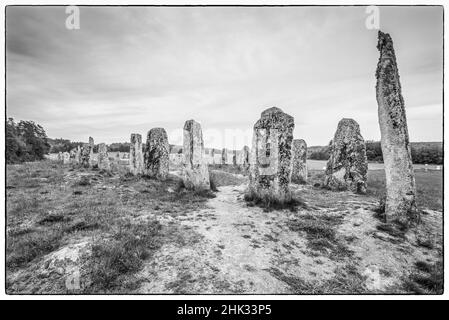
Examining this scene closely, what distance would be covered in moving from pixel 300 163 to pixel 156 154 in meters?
11.1

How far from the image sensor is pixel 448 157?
5.20 meters

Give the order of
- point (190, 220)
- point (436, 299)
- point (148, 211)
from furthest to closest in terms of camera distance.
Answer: point (148, 211)
point (190, 220)
point (436, 299)

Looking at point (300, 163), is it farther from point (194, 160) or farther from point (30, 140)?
point (30, 140)

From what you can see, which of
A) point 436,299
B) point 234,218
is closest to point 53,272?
point 234,218

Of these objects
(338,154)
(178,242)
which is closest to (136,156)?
(178,242)

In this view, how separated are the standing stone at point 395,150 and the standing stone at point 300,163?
10.6 metres

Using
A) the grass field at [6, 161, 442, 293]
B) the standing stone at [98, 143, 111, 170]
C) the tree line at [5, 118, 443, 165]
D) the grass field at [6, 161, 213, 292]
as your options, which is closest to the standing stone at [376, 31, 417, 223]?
the grass field at [6, 161, 442, 293]

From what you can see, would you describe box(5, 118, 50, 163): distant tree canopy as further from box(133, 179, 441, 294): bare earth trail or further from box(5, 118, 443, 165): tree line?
box(133, 179, 441, 294): bare earth trail

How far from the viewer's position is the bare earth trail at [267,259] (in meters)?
4.85

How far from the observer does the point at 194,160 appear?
44.7ft

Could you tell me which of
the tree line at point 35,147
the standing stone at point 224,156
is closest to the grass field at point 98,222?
the standing stone at point 224,156

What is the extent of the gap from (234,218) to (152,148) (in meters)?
11.0

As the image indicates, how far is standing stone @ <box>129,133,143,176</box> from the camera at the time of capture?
19000mm
